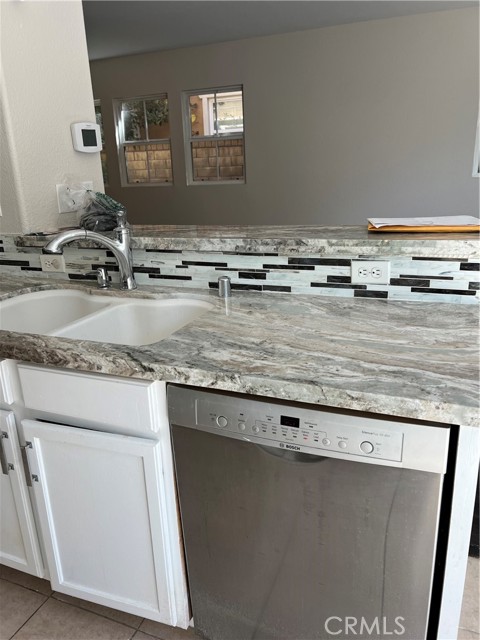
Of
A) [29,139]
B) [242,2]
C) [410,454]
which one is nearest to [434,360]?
Answer: [410,454]

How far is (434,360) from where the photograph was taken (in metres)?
0.99

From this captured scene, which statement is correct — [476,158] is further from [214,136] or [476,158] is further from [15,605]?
[15,605]

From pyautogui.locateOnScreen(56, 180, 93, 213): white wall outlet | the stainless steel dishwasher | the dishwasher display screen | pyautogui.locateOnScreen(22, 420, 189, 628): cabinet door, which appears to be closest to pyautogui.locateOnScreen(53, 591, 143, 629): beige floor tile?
pyautogui.locateOnScreen(22, 420, 189, 628): cabinet door

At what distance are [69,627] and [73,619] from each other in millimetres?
28

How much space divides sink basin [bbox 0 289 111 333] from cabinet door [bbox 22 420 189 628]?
1.80ft

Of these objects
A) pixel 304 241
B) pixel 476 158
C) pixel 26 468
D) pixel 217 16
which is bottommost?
pixel 26 468

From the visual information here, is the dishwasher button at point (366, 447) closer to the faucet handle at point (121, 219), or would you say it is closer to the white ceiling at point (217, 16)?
the faucet handle at point (121, 219)

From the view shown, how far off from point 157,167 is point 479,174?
386 centimetres

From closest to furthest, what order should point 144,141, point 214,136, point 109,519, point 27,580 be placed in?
1. point 109,519
2. point 27,580
3. point 214,136
4. point 144,141

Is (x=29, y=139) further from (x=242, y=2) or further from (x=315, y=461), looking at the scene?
(x=242, y=2)

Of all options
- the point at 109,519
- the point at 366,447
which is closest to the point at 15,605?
the point at 109,519

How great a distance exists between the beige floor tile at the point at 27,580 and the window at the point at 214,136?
15.9 ft

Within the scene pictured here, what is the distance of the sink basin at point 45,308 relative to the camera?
1638mm

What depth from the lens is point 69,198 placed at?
194 centimetres
